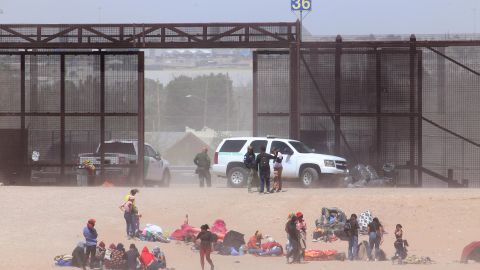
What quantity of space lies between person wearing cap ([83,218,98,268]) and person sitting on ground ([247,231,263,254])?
472 centimetres

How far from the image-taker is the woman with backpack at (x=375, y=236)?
84.0ft

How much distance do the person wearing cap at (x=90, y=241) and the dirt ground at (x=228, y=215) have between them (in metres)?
1.08

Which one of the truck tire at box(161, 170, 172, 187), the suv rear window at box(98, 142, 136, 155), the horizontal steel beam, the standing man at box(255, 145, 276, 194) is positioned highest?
the horizontal steel beam

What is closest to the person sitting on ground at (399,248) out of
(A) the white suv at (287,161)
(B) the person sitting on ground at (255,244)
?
(B) the person sitting on ground at (255,244)

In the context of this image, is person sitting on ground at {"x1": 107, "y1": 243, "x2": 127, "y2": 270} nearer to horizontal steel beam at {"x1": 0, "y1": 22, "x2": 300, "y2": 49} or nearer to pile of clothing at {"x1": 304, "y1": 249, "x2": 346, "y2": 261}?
pile of clothing at {"x1": 304, "y1": 249, "x2": 346, "y2": 261}

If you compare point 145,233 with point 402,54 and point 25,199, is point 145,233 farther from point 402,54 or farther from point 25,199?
point 402,54

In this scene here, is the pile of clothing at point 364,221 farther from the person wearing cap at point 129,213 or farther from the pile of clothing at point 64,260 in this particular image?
the pile of clothing at point 64,260

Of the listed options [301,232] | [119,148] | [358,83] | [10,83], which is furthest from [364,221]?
[10,83]

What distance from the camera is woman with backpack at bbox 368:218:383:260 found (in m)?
25.6

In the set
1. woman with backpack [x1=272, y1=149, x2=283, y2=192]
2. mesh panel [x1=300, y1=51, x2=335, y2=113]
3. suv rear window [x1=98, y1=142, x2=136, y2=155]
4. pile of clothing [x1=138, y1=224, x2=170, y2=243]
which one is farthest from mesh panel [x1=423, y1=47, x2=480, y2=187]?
pile of clothing [x1=138, y1=224, x2=170, y2=243]

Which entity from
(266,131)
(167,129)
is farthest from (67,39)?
(167,129)

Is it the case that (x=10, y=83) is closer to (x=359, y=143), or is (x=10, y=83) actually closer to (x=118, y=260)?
(x=359, y=143)

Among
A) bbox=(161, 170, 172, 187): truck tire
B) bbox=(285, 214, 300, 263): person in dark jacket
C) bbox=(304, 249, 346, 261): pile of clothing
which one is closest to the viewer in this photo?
bbox=(285, 214, 300, 263): person in dark jacket

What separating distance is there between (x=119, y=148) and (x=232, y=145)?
4.59 meters
